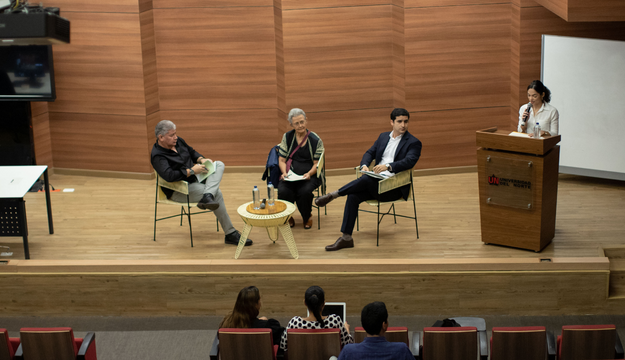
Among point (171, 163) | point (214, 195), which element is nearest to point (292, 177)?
point (214, 195)

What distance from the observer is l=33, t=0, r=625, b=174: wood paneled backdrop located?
23.9 feet

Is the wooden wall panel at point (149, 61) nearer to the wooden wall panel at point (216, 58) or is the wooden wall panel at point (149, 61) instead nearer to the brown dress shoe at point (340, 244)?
the wooden wall panel at point (216, 58)

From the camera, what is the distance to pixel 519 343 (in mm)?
3779

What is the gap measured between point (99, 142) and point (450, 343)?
17.1 ft

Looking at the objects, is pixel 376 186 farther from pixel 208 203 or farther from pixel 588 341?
pixel 588 341

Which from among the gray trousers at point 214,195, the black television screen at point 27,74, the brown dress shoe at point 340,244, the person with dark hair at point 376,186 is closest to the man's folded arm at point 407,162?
the person with dark hair at point 376,186

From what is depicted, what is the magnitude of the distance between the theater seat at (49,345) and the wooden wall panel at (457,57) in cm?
462

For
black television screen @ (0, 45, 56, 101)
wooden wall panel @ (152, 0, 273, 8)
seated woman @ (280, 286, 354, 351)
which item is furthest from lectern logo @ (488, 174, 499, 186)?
black television screen @ (0, 45, 56, 101)

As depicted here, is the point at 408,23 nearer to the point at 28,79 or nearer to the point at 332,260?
the point at 332,260

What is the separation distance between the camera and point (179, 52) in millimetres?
7594

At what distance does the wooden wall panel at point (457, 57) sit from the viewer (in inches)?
287

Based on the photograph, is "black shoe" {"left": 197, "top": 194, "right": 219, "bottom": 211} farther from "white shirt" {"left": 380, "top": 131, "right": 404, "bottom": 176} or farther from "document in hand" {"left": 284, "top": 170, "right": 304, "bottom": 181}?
"white shirt" {"left": 380, "top": 131, "right": 404, "bottom": 176}

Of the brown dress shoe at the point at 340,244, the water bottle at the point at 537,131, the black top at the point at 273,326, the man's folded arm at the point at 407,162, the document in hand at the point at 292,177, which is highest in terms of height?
the water bottle at the point at 537,131

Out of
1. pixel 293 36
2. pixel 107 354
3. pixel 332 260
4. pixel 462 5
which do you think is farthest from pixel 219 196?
pixel 462 5
